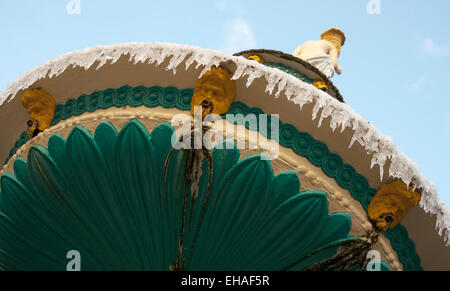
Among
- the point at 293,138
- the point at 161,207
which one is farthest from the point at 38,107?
the point at 293,138

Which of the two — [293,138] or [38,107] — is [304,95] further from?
[38,107]

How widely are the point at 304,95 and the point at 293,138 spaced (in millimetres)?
498

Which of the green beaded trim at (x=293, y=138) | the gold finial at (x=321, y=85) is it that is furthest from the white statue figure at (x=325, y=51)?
the green beaded trim at (x=293, y=138)

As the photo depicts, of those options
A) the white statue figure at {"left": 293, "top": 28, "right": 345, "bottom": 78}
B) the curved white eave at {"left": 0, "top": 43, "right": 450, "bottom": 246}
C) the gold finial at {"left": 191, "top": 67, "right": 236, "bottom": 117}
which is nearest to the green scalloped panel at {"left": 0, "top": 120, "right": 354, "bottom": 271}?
the gold finial at {"left": 191, "top": 67, "right": 236, "bottom": 117}

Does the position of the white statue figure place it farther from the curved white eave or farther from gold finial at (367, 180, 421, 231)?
the curved white eave

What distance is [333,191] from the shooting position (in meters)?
5.50

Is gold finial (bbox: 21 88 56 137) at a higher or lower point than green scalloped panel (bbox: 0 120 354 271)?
→ higher

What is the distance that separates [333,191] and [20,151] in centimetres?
336

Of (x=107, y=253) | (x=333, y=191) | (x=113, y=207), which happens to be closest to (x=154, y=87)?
(x=113, y=207)

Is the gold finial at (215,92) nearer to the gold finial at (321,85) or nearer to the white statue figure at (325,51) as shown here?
the gold finial at (321,85)

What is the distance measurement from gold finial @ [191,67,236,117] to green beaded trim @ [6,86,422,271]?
0.12 metres

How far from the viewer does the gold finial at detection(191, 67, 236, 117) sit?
5.52m

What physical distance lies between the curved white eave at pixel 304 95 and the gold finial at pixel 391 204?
172 millimetres
